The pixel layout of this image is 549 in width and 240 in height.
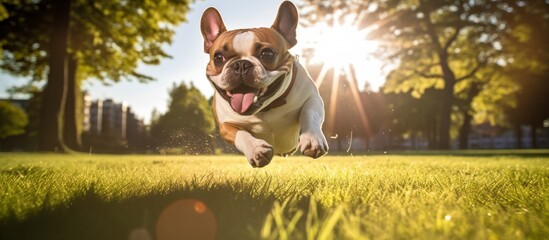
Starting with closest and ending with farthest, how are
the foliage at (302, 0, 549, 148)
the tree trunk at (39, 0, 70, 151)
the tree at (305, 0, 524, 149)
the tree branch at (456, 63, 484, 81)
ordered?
1. the tree trunk at (39, 0, 70, 151)
2. the foliage at (302, 0, 549, 148)
3. the tree at (305, 0, 524, 149)
4. the tree branch at (456, 63, 484, 81)

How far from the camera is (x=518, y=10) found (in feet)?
72.7

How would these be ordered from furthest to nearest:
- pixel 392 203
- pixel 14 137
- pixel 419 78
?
pixel 14 137 → pixel 419 78 → pixel 392 203

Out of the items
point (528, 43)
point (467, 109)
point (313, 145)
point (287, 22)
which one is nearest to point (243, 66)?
point (287, 22)

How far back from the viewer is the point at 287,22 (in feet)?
13.9

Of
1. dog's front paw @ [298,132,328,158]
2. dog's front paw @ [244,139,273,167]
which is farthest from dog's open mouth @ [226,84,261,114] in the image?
dog's front paw @ [298,132,328,158]

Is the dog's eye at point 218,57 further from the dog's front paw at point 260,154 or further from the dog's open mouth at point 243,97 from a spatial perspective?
the dog's front paw at point 260,154

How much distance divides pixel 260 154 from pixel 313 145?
17.6 inches

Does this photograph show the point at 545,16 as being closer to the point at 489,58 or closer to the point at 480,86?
the point at 489,58

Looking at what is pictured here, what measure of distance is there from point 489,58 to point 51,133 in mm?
23660

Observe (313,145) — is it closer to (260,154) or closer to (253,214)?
(260,154)

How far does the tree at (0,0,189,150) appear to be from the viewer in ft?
57.9

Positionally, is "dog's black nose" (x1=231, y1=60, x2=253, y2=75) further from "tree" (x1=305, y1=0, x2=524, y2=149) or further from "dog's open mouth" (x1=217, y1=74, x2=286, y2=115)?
"tree" (x1=305, y1=0, x2=524, y2=149)

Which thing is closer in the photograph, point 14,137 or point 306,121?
point 306,121

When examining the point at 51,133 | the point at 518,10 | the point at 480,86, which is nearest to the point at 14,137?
the point at 51,133
